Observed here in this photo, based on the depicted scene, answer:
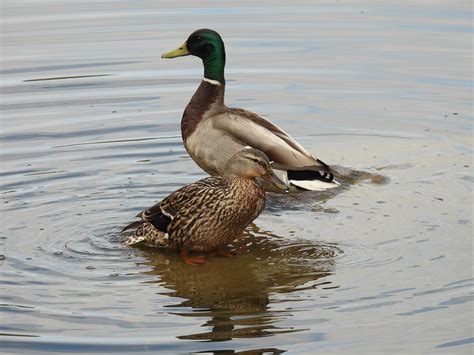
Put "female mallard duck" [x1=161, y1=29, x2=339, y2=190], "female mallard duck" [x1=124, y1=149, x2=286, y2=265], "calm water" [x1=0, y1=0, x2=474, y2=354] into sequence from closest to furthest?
"calm water" [x1=0, y1=0, x2=474, y2=354], "female mallard duck" [x1=124, y1=149, x2=286, y2=265], "female mallard duck" [x1=161, y1=29, x2=339, y2=190]

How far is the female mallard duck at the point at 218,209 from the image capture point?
802cm

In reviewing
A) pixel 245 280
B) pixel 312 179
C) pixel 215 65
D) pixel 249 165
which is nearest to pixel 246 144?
pixel 312 179

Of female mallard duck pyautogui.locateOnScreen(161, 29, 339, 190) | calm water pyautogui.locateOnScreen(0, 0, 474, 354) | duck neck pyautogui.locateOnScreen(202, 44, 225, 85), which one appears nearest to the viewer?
calm water pyautogui.locateOnScreen(0, 0, 474, 354)

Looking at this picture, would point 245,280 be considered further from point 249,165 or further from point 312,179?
point 312,179

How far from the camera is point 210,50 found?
10195 mm

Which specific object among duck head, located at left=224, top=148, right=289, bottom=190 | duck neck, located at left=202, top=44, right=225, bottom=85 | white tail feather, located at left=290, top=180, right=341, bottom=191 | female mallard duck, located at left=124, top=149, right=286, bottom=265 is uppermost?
duck neck, located at left=202, top=44, right=225, bottom=85

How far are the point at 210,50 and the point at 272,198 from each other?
1461 millimetres

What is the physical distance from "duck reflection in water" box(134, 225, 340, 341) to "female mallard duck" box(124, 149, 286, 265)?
129 millimetres

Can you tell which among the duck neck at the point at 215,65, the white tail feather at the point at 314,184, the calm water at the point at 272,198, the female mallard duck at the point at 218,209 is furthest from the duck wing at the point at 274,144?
the female mallard duck at the point at 218,209

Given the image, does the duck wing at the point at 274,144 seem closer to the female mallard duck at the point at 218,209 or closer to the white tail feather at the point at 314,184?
the white tail feather at the point at 314,184

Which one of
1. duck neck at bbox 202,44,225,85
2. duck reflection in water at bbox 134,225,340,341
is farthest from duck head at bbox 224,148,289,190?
duck neck at bbox 202,44,225,85

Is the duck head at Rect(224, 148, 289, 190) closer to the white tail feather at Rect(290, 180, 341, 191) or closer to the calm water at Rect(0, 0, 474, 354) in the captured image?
the calm water at Rect(0, 0, 474, 354)

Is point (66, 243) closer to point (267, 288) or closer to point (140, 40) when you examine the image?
point (267, 288)

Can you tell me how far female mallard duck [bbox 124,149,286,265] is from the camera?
8016 mm
